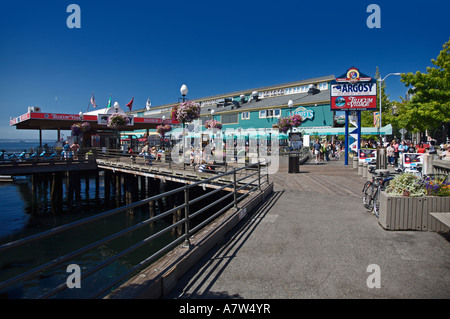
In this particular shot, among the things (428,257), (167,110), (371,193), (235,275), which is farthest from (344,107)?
(167,110)

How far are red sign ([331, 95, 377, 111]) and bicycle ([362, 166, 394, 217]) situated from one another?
1494cm

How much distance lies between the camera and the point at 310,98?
42.2 metres

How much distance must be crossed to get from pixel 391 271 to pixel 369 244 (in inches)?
43.5

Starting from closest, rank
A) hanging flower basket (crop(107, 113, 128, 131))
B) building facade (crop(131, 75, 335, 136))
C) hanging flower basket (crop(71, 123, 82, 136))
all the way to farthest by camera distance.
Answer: hanging flower basket (crop(107, 113, 128, 131)), hanging flower basket (crop(71, 123, 82, 136)), building facade (crop(131, 75, 335, 136))

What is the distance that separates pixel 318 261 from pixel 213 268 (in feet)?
4.95

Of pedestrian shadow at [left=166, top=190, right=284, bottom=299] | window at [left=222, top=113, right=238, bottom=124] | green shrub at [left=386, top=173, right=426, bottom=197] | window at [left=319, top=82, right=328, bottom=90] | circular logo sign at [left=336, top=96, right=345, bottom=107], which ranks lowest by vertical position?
pedestrian shadow at [left=166, top=190, right=284, bottom=299]

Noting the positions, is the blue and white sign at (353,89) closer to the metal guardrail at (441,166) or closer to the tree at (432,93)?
the tree at (432,93)

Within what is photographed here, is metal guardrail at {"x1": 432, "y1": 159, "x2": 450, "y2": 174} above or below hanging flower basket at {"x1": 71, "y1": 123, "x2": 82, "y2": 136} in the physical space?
below

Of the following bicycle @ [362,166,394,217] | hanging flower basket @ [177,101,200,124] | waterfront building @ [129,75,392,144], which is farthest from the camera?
waterfront building @ [129,75,392,144]

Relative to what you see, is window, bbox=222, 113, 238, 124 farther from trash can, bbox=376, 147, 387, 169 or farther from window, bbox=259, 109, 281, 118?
trash can, bbox=376, 147, 387, 169

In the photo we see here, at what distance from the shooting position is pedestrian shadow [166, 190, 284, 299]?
3438 mm

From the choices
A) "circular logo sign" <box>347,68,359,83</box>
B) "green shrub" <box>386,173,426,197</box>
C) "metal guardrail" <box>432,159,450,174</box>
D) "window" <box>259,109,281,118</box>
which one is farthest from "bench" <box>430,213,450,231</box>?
"window" <box>259,109,281,118</box>
